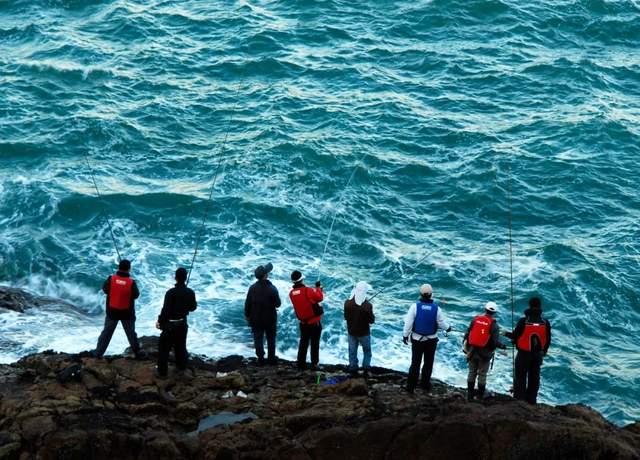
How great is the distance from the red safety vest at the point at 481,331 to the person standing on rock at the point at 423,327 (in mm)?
378

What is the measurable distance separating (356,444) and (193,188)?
1441 cm

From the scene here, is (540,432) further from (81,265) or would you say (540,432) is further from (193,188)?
(193,188)

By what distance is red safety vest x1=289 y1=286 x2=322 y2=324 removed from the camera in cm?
1633

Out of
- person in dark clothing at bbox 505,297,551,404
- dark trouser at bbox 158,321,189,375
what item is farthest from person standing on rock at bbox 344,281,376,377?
dark trouser at bbox 158,321,189,375

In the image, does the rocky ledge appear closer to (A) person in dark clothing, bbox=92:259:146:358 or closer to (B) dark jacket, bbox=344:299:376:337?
(A) person in dark clothing, bbox=92:259:146:358

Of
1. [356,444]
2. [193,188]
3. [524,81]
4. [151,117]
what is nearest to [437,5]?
[524,81]

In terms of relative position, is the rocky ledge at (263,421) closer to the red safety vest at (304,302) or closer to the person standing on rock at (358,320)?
the person standing on rock at (358,320)

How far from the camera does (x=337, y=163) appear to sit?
27906 mm

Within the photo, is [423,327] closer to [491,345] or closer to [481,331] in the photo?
[481,331]

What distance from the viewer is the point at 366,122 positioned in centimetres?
3028

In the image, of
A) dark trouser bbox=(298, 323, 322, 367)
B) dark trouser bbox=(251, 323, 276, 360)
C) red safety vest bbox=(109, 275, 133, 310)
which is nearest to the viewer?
red safety vest bbox=(109, 275, 133, 310)

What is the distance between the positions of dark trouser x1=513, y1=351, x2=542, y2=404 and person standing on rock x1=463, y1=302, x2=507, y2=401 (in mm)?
365

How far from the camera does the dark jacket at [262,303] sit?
54.3 ft

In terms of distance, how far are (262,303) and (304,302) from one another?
2.40 ft
